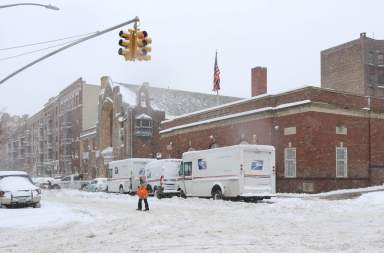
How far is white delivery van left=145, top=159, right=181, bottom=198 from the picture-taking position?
32.7m

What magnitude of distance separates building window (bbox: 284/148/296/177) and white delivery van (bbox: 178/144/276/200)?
5.95 m

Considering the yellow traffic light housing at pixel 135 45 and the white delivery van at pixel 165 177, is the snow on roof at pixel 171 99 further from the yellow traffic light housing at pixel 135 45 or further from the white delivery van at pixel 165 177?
the yellow traffic light housing at pixel 135 45

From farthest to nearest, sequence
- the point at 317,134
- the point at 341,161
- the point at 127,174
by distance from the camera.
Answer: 1. the point at 127,174
2. the point at 341,161
3. the point at 317,134

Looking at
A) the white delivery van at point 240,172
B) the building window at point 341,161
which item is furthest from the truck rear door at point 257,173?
the building window at point 341,161

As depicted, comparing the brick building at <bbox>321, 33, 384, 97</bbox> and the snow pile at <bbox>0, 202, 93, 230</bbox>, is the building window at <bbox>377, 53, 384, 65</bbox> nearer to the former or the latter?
the brick building at <bbox>321, 33, 384, 97</bbox>

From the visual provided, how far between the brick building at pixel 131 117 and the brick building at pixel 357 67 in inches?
639

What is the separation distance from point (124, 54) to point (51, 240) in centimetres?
708

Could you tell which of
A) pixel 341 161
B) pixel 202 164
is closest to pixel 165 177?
Answer: pixel 202 164

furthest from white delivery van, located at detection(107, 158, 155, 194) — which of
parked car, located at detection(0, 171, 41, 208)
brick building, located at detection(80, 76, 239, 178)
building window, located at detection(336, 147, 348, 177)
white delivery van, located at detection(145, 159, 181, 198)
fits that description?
brick building, located at detection(80, 76, 239, 178)

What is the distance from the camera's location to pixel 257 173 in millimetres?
26422

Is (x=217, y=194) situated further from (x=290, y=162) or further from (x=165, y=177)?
(x=290, y=162)

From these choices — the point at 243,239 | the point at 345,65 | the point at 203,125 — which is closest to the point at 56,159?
the point at 345,65

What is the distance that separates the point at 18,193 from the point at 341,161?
1943cm

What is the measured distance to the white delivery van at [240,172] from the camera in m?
26.0
